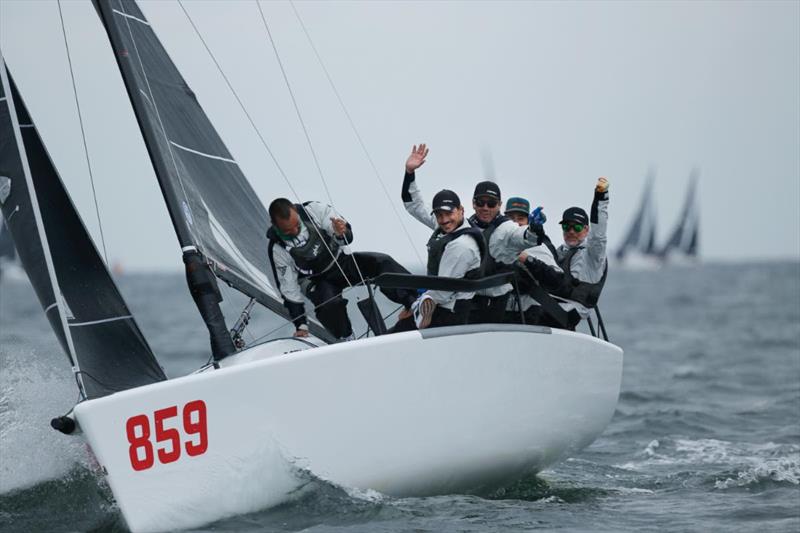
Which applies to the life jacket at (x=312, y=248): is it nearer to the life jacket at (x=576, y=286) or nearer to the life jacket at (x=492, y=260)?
the life jacket at (x=492, y=260)

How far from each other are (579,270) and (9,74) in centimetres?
311

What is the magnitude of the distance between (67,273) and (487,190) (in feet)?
6.84

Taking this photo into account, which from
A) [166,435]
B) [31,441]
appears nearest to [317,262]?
[166,435]

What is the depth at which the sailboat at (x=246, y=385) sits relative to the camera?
496 cm

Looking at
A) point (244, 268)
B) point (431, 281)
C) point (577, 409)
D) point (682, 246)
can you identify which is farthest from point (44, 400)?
point (682, 246)

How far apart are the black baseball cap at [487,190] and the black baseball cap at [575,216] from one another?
571 millimetres

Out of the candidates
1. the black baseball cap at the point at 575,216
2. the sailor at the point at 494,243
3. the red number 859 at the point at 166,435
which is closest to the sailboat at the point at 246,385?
the red number 859 at the point at 166,435

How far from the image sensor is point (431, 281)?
562 cm

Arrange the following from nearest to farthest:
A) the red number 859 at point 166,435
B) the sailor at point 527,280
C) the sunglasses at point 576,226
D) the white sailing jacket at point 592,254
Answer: the red number 859 at point 166,435 → the white sailing jacket at point 592,254 → the sailor at point 527,280 → the sunglasses at point 576,226

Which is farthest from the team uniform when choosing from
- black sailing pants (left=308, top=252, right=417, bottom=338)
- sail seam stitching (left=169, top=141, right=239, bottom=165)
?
sail seam stitching (left=169, top=141, right=239, bottom=165)

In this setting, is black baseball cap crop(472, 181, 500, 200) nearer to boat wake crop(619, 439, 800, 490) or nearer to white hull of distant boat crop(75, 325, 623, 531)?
white hull of distant boat crop(75, 325, 623, 531)

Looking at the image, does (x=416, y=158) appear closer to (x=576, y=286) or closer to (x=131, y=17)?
(x=576, y=286)

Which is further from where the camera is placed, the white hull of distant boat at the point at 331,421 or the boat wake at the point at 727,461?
the boat wake at the point at 727,461

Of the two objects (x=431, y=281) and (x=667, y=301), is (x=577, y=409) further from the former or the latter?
(x=667, y=301)
